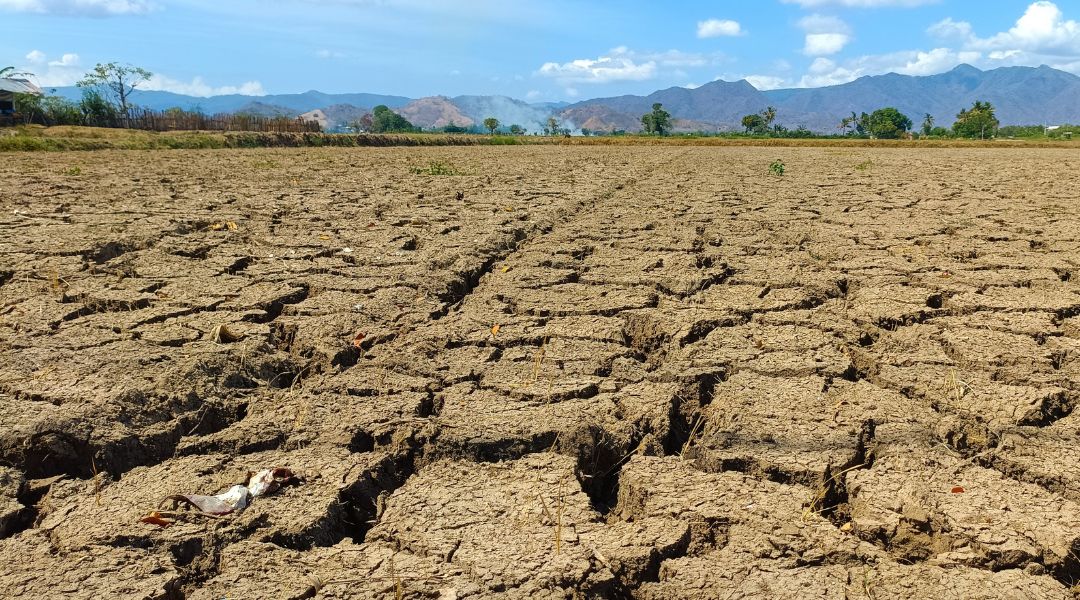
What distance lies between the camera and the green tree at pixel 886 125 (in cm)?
7412

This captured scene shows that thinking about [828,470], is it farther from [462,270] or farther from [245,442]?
[462,270]

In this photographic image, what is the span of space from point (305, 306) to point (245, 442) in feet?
4.15

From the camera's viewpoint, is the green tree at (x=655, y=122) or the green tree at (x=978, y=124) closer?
the green tree at (x=978, y=124)

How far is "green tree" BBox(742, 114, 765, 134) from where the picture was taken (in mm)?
67562

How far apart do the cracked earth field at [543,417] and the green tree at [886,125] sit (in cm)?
7697

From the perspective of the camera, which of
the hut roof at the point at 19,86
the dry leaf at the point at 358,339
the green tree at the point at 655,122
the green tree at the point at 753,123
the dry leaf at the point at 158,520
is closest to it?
the dry leaf at the point at 158,520

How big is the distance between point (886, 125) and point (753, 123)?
1612 centimetres

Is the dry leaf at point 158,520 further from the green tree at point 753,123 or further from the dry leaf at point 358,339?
the green tree at point 753,123

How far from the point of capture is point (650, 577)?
4.86 feet

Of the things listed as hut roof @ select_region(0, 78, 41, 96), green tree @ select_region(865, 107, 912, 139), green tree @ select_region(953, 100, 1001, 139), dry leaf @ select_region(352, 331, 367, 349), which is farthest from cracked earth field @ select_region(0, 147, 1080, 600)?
green tree @ select_region(865, 107, 912, 139)

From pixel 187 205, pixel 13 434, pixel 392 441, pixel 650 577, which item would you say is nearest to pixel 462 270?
pixel 392 441

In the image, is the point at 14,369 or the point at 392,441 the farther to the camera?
the point at 14,369

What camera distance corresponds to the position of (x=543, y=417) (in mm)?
2121

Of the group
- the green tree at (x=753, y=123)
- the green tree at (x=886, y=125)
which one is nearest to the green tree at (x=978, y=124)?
the green tree at (x=886, y=125)
